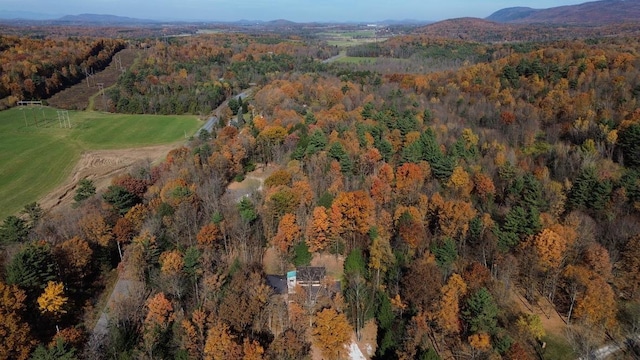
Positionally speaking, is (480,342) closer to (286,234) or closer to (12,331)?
(286,234)

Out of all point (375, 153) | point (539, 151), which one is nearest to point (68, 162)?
point (375, 153)

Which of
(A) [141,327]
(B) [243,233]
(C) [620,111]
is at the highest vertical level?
(C) [620,111]

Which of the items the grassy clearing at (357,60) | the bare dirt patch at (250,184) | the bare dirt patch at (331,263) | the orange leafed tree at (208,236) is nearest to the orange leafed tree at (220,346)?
A: the orange leafed tree at (208,236)

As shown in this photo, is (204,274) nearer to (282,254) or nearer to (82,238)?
(282,254)

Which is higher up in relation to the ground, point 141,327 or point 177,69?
point 177,69

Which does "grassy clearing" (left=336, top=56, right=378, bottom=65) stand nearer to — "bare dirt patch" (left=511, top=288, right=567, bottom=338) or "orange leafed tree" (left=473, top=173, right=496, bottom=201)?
"orange leafed tree" (left=473, top=173, right=496, bottom=201)

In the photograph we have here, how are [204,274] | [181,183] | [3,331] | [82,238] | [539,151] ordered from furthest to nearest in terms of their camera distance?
[539,151], [181,183], [82,238], [204,274], [3,331]

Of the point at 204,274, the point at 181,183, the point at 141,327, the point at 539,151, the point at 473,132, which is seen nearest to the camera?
the point at 141,327
